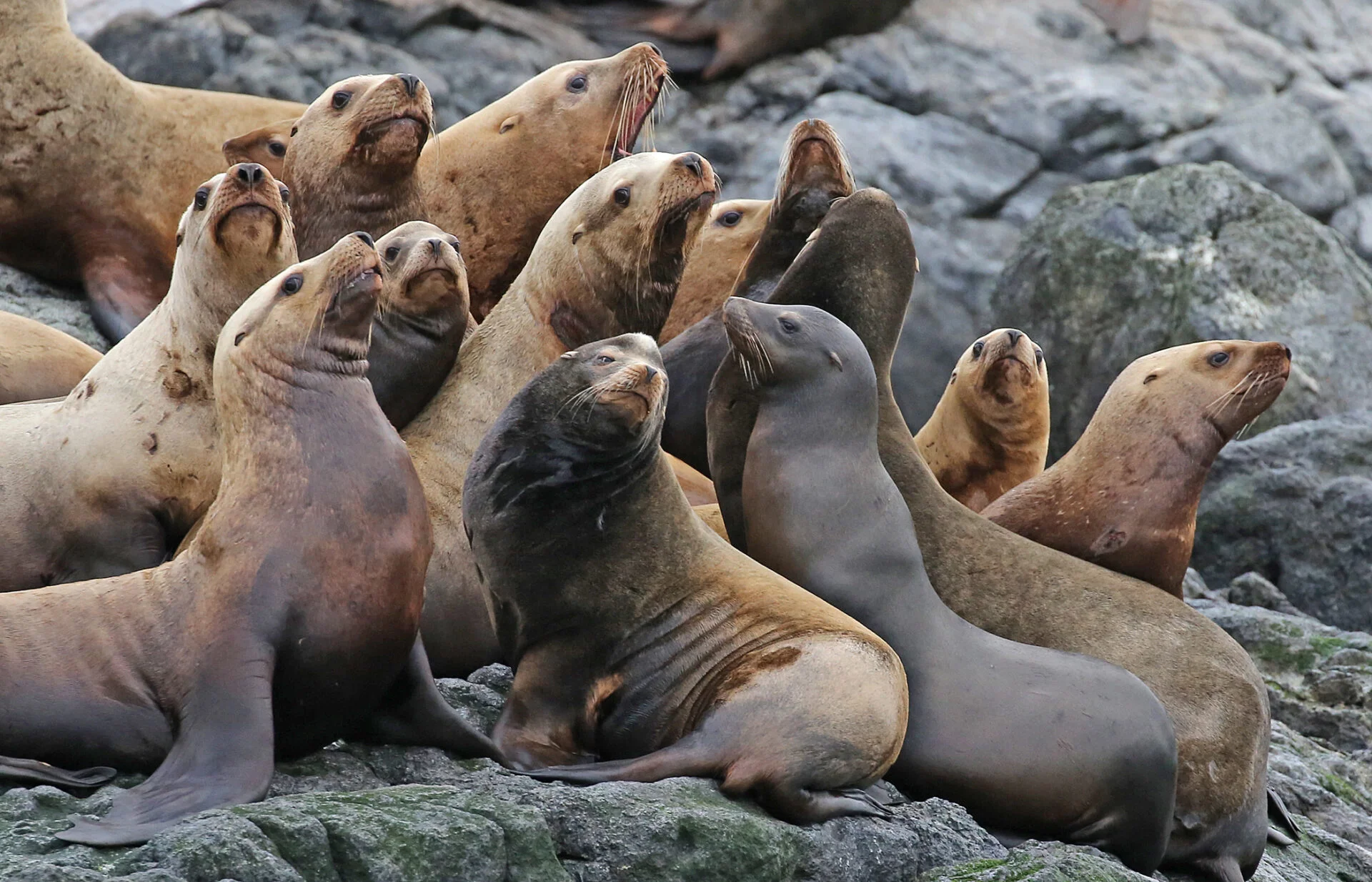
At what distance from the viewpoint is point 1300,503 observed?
35.5 ft

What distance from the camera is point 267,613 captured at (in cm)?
Answer: 471

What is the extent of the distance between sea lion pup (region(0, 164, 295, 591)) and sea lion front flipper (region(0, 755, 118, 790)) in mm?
1332

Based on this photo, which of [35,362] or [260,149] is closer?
[35,362]

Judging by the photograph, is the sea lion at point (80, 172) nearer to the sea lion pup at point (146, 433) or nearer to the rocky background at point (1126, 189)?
the rocky background at point (1126, 189)

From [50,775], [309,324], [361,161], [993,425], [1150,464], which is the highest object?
[309,324]

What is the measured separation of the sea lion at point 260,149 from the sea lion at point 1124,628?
296 centimetres

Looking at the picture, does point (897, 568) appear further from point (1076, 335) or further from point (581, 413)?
point (1076, 335)

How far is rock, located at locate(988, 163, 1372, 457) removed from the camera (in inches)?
585

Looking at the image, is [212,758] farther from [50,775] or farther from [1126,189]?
[1126,189]

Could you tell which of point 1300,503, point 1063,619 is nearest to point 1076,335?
point 1300,503

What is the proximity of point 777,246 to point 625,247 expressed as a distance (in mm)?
1010

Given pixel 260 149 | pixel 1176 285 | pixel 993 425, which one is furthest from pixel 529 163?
pixel 1176 285

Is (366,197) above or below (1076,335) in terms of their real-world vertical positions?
above

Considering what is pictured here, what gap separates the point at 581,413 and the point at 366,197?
259 centimetres
